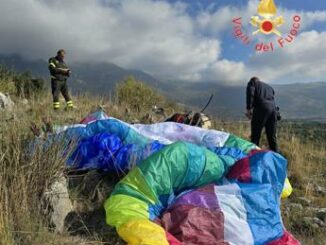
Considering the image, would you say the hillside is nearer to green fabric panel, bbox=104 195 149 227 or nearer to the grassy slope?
the grassy slope

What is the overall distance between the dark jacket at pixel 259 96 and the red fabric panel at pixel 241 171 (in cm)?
388

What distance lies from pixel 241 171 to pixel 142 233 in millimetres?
1419

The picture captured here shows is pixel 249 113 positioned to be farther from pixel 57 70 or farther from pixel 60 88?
pixel 57 70

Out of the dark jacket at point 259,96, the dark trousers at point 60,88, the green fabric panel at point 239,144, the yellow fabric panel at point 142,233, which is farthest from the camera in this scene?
the dark trousers at point 60,88

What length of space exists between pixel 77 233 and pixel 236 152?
2.23m

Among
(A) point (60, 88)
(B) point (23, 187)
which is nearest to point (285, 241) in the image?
(B) point (23, 187)

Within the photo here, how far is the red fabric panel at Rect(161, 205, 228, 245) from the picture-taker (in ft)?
14.0

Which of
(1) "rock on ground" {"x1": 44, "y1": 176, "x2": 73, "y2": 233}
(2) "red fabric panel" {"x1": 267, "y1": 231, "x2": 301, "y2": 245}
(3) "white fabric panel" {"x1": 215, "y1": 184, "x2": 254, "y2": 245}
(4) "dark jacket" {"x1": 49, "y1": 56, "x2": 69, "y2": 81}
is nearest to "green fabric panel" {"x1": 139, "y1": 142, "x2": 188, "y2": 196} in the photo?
(3) "white fabric panel" {"x1": 215, "y1": 184, "x2": 254, "y2": 245}

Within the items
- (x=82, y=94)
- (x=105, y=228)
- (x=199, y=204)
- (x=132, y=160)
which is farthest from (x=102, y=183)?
(x=82, y=94)

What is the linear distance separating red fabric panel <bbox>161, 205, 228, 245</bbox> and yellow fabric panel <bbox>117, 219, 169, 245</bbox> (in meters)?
0.27

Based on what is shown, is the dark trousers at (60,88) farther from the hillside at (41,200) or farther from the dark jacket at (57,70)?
the hillside at (41,200)

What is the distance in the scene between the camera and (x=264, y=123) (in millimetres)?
8836

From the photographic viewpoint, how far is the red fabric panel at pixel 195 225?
14.0ft

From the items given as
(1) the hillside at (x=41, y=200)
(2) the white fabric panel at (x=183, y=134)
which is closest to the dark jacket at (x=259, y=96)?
(1) the hillside at (x=41, y=200)
